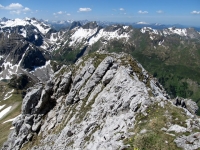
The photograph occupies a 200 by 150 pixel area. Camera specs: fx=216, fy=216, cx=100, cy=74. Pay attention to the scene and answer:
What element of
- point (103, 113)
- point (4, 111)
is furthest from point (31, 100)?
point (4, 111)

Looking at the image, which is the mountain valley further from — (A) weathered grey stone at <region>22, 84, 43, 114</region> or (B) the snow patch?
(B) the snow patch

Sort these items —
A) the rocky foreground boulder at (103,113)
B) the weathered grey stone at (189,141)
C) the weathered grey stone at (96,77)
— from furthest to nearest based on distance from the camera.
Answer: the weathered grey stone at (96,77) < the rocky foreground boulder at (103,113) < the weathered grey stone at (189,141)

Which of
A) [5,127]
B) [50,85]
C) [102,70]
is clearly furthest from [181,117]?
[5,127]

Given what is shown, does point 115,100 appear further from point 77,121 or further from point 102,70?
point 102,70

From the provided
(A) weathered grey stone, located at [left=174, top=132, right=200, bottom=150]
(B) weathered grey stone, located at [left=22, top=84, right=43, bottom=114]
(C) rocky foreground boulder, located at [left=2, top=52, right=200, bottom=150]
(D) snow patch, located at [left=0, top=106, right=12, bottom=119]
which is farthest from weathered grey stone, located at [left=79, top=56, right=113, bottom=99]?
Answer: (D) snow patch, located at [left=0, top=106, right=12, bottom=119]

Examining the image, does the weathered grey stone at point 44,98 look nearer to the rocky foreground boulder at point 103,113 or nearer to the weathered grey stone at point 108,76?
the rocky foreground boulder at point 103,113

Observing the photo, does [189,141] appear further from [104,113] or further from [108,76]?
[108,76]

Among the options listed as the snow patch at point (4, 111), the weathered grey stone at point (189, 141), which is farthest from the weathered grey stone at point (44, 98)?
the snow patch at point (4, 111)

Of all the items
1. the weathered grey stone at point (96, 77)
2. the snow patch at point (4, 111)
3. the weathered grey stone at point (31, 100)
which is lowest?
the snow patch at point (4, 111)
